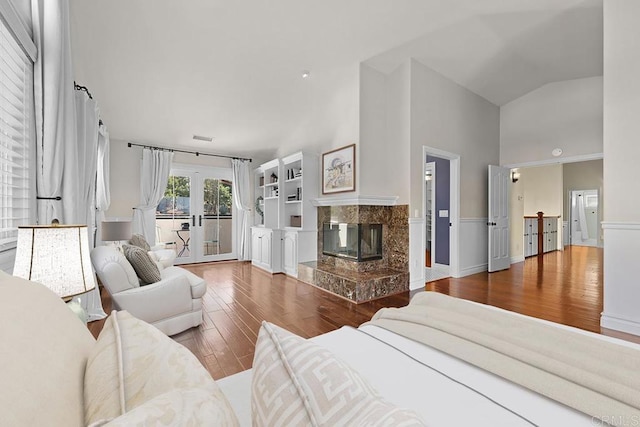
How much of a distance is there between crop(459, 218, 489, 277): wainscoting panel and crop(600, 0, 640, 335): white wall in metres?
2.04

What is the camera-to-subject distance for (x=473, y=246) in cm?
492

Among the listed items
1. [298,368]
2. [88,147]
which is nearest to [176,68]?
[88,147]

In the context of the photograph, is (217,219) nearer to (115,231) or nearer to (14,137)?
(115,231)

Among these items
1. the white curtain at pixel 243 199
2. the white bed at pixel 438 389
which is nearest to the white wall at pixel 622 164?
the white bed at pixel 438 389

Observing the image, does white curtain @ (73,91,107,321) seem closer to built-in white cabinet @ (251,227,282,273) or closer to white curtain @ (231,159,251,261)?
built-in white cabinet @ (251,227,282,273)

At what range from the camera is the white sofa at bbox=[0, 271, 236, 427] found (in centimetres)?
41

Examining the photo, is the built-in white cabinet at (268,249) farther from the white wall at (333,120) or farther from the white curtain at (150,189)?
the white curtain at (150,189)

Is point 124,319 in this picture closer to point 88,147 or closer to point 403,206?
point 88,147

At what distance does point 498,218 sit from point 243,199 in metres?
5.12

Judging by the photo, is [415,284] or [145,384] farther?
[415,284]

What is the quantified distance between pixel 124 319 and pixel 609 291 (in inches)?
150

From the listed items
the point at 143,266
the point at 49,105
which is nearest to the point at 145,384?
the point at 49,105

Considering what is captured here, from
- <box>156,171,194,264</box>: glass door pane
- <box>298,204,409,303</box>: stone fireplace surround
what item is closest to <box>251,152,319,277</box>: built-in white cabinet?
<box>298,204,409,303</box>: stone fireplace surround

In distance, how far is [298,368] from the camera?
0.56 meters
